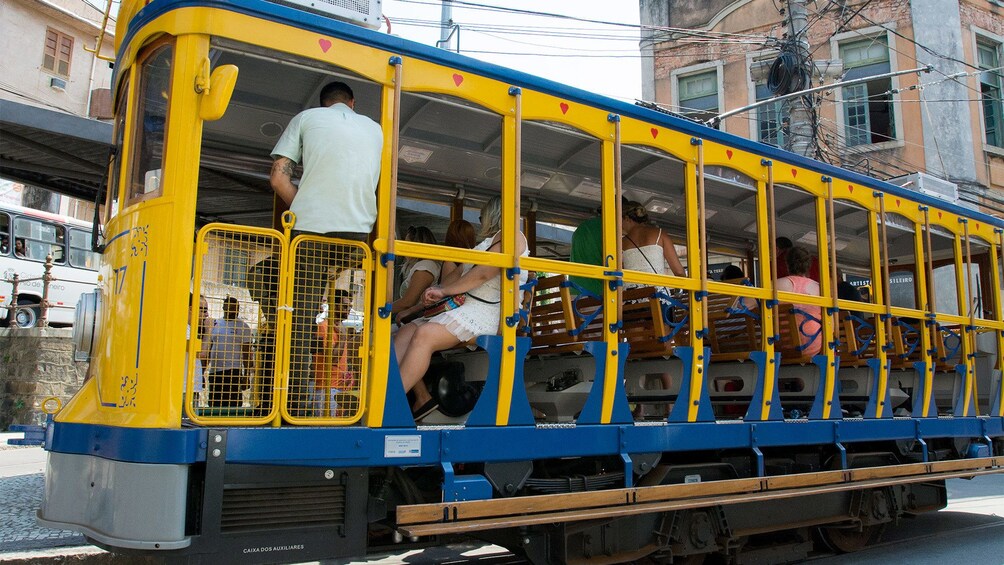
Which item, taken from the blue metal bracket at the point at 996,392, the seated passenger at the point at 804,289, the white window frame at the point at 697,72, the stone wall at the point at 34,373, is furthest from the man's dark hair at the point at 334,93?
the white window frame at the point at 697,72

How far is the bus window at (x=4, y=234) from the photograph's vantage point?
59.4 feet

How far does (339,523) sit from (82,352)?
1.65 m

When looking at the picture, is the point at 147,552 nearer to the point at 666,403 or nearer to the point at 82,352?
the point at 82,352

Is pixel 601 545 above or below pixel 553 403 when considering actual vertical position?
below

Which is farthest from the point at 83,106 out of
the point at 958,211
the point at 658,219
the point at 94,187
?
the point at 958,211

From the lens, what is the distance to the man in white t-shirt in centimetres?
370

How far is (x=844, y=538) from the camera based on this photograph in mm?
6434

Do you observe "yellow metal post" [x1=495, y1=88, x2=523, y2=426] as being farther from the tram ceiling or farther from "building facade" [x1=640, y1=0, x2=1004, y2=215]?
"building facade" [x1=640, y1=0, x2=1004, y2=215]

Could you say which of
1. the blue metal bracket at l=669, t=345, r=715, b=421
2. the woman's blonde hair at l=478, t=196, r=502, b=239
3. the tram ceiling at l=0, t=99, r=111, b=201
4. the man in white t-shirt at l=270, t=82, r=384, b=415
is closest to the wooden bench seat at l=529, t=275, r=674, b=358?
the blue metal bracket at l=669, t=345, r=715, b=421

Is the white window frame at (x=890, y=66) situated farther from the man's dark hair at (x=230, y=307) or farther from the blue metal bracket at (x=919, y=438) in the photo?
the man's dark hair at (x=230, y=307)

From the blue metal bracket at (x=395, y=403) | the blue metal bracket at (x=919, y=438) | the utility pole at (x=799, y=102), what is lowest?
the blue metal bracket at (x=919, y=438)

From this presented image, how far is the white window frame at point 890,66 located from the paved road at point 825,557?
9.95 meters

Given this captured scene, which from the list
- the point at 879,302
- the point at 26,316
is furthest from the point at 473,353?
the point at 26,316

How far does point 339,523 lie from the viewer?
3.67 m
